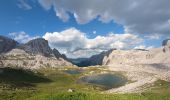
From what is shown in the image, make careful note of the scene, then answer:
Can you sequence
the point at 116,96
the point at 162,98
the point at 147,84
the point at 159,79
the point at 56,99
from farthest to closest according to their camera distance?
the point at 159,79 < the point at 147,84 < the point at 162,98 < the point at 116,96 < the point at 56,99

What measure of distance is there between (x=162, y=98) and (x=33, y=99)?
33.1 meters

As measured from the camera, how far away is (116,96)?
65.0 metres

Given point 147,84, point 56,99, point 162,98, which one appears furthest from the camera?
point 147,84

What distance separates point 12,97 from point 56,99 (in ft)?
57.1

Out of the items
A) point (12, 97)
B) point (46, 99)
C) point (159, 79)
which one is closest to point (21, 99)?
point (12, 97)

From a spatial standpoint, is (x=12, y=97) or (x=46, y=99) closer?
(x=46, y=99)

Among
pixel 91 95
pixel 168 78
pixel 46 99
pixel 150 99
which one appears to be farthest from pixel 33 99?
pixel 168 78

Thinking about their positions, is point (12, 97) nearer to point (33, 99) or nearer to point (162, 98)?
point (33, 99)

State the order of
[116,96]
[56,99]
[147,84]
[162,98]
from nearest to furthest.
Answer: [56,99] → [116,96] → [162,98] → [147,84]

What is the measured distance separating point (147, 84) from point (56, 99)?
299ft

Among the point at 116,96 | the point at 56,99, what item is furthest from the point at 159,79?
the point at 56,99

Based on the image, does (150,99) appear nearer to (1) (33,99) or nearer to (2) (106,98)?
(2) (106,98)

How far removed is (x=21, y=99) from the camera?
68812mm

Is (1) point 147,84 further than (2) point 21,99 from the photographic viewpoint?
Yes
